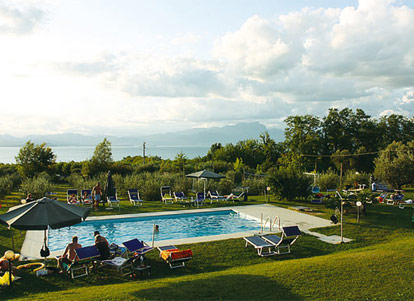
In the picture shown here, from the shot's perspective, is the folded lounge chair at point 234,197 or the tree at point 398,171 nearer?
the folded lounge chair at point 234,197

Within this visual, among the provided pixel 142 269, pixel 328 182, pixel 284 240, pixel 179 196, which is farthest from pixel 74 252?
pixel 328 182

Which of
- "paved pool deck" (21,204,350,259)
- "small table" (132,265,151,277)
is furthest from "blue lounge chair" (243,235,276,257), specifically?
"small table" (132,265,151,277)

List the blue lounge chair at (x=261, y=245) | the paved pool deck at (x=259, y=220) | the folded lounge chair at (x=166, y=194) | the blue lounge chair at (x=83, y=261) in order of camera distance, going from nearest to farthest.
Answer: the blue lounge chair at (x=83, y=261) < the blue lounge chair at (x=261, y=245) < the paved pool deck at (x=259, y=220) < the folded lounge chair at (x=166, y=194)

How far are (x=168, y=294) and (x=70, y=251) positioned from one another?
10.3 ft

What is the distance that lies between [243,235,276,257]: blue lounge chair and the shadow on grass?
7.66 ft

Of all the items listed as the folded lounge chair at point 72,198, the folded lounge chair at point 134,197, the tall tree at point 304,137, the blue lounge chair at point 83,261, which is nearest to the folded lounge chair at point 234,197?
the folded lounge chair at point 134,197

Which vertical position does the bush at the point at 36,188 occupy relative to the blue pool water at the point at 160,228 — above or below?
above

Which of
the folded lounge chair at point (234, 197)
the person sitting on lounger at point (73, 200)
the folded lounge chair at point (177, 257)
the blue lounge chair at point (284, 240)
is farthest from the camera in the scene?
the folded lounge chair at point (234, 197)

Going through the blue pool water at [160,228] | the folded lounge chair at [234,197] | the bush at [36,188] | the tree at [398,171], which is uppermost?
the tree at [398,171]

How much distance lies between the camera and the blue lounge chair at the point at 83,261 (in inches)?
286

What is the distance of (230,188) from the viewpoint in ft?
70.6

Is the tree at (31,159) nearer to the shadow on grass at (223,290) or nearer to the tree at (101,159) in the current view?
the tree at (101,159)

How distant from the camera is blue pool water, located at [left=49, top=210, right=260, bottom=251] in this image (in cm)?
1173

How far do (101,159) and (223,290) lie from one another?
2309 centimetres
